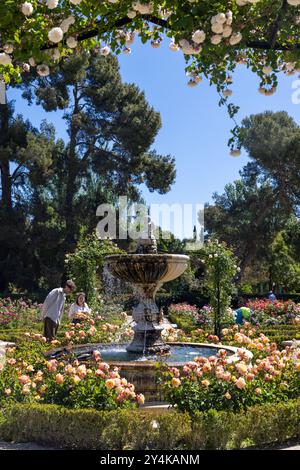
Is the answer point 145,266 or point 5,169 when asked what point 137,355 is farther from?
point 5,169

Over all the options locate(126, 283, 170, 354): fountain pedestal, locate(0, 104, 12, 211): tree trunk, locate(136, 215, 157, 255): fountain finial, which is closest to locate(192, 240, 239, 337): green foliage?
locate(136, 215, 157, 255): fountain finial

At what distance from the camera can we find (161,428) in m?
3.99

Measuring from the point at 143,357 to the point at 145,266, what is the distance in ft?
3.69

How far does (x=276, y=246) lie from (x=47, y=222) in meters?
14.1

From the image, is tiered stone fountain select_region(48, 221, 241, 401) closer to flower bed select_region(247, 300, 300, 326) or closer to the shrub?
the shrub

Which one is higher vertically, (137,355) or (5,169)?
(5,169)

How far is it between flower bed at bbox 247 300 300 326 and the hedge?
31.8 ft

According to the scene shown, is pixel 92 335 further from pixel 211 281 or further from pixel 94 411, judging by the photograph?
pixel 211 281

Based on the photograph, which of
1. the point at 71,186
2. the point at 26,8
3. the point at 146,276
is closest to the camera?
the point at 26,8

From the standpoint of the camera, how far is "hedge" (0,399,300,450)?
13.1 ft

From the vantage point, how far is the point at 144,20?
4.69 m

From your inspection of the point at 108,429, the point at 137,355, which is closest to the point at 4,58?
the point at 108,429

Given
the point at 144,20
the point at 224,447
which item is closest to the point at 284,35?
the point at 144,20

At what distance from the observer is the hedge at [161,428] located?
3.99 m
